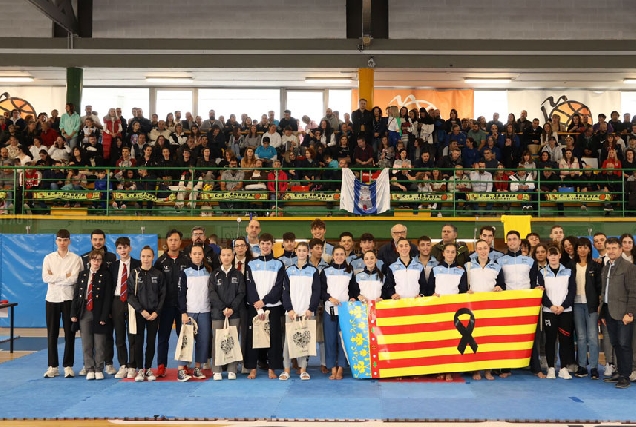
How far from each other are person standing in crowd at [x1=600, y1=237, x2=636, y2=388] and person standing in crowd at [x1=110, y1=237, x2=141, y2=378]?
6.68m

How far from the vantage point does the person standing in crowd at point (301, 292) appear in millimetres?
10336

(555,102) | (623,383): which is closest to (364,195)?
(623,383)

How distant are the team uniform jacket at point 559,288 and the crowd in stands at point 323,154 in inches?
290

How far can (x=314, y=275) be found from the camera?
34.0 ft

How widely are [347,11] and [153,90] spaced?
879 centimetres

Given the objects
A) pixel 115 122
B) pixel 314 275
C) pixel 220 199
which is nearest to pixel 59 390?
pixel 314 275

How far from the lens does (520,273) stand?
10.5 m

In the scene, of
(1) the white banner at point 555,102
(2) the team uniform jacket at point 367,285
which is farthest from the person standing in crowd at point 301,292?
(1) the white banner at point 555,102

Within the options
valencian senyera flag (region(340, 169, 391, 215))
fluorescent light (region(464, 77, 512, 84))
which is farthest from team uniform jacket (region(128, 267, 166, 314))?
fluorescent light (region(464, 77, 512, 84))

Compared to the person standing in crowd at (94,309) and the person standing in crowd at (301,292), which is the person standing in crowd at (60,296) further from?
the person standing in crowd at (301,292)

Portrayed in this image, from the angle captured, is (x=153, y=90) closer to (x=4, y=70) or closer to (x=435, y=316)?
(x=4, y=70)

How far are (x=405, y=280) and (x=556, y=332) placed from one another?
2304 mm

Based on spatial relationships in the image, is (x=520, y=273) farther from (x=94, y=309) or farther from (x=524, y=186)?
(x=524, y=186)

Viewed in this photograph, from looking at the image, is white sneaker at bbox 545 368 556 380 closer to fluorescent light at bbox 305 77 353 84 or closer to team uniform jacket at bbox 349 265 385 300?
team uniform jacket at bbox 349 265 385 300
